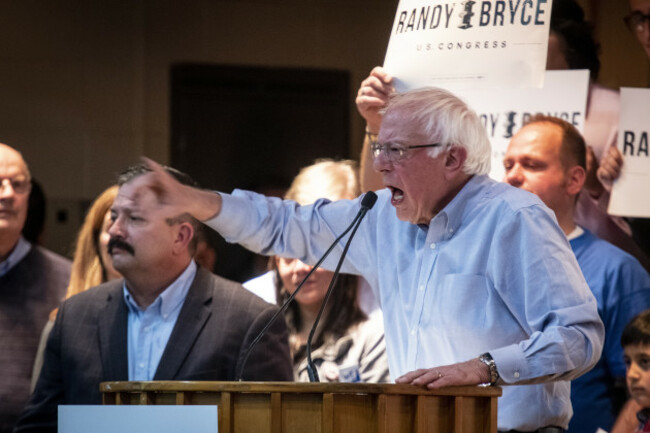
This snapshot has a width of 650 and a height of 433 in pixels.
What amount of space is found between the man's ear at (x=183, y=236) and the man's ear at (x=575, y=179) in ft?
4.41

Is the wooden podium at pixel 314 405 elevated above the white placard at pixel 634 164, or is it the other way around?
the white placard at pixel 634 164

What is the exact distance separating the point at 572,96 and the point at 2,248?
2233mm

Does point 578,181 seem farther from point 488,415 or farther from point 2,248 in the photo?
point 2,248

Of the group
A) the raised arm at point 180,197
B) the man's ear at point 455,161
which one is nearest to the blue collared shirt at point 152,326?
the raised arm at point 180,197

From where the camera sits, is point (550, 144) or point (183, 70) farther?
point (183, 70)

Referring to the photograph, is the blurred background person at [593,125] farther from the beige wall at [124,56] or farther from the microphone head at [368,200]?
the microphone head at [368,200]

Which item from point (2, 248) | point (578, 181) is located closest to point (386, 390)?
point (578, 181)

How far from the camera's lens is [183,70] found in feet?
16.6

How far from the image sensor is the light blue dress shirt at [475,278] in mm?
2467

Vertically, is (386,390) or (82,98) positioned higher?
(82,98)

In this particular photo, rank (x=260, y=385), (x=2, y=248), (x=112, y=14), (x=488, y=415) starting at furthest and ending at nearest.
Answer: (x=112, y=14) < (x=2, y=248) < (x=488, y=415) < (x=260, y=385)

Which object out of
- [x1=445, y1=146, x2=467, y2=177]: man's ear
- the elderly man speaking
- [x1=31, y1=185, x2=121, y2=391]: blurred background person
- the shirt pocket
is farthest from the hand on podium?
[x1=31, y1=185, x2=121, y2=391]: blurred background person

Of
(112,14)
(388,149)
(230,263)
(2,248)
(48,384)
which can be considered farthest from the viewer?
(112,14)

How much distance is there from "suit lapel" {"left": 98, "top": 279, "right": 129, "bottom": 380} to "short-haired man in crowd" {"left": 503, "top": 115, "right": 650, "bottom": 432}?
1.39 meters
